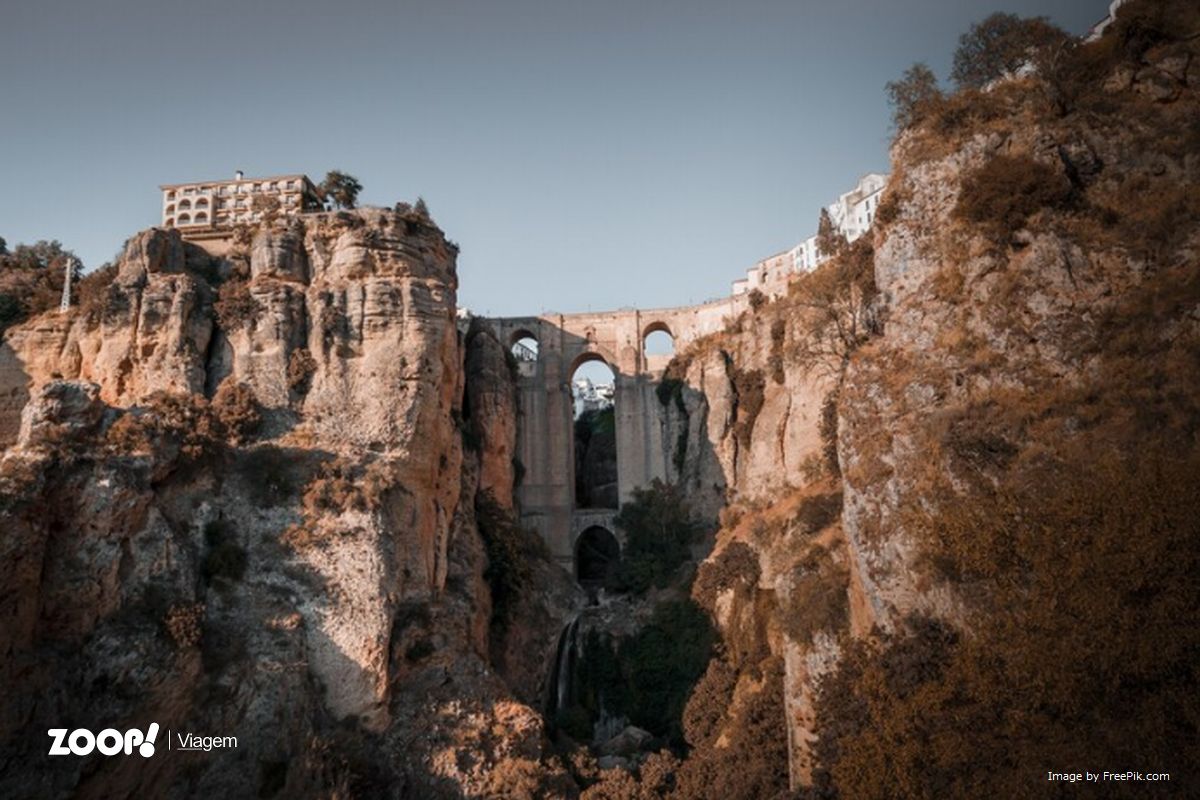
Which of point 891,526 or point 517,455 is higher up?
point 517,455

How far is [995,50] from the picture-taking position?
1195 inches

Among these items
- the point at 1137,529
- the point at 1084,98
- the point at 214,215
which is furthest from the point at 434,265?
the point at 1137,529

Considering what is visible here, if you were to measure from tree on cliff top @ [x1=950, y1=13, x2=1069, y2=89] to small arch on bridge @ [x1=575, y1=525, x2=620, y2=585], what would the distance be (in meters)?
30.0

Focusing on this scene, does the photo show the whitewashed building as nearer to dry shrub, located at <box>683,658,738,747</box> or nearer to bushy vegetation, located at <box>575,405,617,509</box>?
bushy vegetation, located at <box>575,405,617,509</box>

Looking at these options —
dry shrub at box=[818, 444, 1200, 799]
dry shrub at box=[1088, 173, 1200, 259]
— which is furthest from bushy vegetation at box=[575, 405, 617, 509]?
dry shrub at box=[818, 444, 1200, 799]

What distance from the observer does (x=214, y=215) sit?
40844 millimetres

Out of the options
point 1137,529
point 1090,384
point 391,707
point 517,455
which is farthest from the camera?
point 517,455

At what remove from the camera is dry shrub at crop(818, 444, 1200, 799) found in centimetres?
1535

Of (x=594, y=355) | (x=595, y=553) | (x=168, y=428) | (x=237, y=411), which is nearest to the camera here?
(x=168, y=428)

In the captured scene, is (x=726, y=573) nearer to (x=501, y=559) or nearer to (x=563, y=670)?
(x=563, y=670)

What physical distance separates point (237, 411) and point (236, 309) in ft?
13.5

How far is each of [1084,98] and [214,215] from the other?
35322 mm

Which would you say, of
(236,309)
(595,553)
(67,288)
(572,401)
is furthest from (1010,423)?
(572,401)

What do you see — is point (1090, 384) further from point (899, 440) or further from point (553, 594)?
point (553, 594)
